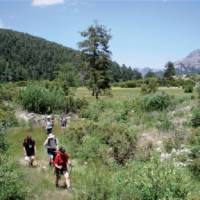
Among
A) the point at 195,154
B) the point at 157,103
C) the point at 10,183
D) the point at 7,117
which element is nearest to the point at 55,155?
the point at 10,183

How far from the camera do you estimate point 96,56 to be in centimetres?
5872

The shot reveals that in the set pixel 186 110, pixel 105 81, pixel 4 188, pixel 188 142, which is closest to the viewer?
pixel 4 188

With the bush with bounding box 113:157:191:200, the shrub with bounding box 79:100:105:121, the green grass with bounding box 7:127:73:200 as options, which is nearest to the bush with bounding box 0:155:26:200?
the green grass with bounding box 7:127:73:200

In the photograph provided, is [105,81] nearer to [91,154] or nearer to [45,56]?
[91,154]

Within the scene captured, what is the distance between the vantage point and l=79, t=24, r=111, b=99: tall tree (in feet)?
189

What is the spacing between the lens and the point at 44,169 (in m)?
19.5

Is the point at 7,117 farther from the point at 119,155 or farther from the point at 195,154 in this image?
the point at 195,154

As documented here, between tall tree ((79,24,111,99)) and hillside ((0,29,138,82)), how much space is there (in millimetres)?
81207

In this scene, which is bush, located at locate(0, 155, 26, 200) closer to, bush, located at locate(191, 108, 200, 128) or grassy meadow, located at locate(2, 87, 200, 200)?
grassy meadow, located at locate(2, 87, 200, 200)

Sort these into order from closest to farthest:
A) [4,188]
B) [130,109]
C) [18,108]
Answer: [4,188]
[130,109]
[18,108]

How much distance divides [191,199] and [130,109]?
28199 mm

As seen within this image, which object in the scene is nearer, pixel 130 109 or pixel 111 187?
pixel 111 187

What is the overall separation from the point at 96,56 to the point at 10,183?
149ft

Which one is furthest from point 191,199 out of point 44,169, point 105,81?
point 105,81
